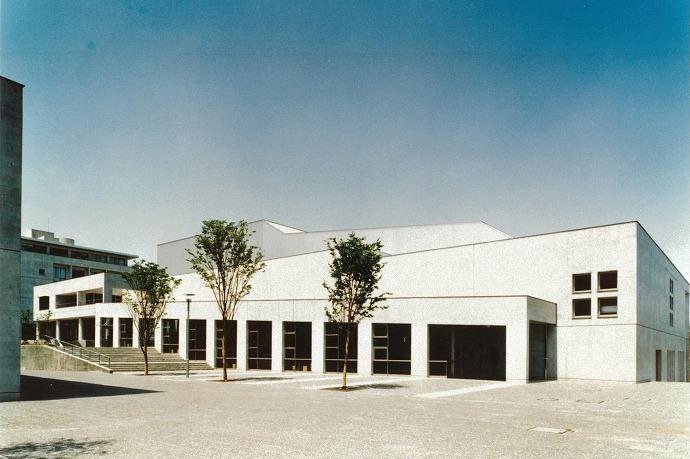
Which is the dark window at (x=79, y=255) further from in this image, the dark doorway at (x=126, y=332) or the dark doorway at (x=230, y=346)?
the dark doorway at (x=230, y=346)

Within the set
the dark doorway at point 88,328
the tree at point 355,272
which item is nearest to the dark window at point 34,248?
the dark doorway at point 88,328

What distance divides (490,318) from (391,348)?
265 inches

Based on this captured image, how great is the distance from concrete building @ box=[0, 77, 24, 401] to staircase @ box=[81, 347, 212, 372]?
18952 mm

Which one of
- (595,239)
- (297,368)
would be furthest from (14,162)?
(595,239)

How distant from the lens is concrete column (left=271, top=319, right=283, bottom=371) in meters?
38.6

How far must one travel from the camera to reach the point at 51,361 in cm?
3944

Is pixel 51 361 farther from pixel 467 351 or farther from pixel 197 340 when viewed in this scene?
pixel 467 351

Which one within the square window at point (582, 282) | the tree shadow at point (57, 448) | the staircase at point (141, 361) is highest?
the square window at point (582, 282)

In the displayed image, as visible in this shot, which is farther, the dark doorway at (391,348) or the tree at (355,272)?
the dark doorway at (391,348)

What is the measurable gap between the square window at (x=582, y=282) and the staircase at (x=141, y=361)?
24932 mm

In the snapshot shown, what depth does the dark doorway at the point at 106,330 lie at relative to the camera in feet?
171

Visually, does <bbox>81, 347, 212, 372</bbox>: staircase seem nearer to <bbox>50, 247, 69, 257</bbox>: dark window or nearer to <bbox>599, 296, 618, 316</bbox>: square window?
<bbox>599, 296, 618, 316</bbox>: square window

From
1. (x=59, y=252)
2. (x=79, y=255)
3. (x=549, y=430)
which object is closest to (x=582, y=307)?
(x=549, y=430)

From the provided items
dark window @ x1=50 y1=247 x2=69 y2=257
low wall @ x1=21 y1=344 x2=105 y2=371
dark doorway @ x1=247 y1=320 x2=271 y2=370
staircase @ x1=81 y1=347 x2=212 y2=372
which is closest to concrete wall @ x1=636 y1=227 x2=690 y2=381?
dark doorway @ x1=247 y1=320 x2=271 y2=370
